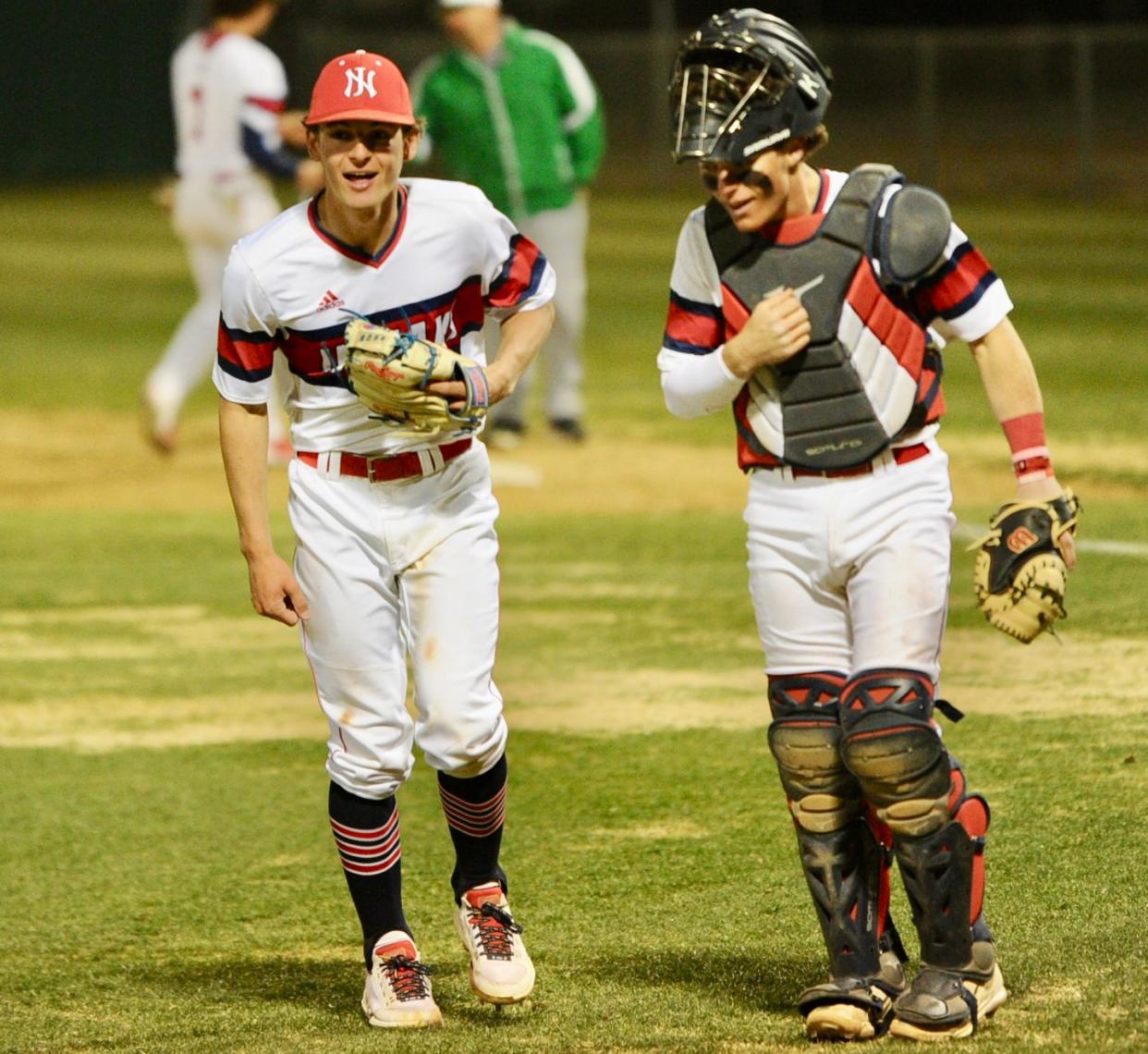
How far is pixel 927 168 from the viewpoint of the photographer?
112ft

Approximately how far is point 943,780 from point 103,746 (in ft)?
12.9

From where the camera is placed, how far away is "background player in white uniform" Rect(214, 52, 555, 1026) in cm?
475

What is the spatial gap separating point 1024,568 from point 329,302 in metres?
1.59

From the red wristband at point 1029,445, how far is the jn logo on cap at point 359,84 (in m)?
1.52

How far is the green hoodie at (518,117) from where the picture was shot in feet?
41.0

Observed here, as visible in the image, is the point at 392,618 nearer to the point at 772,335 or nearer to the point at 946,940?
the point at 772,335

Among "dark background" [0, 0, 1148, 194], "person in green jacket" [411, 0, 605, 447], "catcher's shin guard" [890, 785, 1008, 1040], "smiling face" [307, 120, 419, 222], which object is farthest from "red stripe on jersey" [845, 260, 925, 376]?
"dark background" [0, 0, 1148, 194]

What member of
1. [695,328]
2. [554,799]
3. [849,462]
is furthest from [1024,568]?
Result: [554,799]

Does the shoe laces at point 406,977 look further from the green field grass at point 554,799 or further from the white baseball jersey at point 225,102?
the white baseball jersey at point 225,102

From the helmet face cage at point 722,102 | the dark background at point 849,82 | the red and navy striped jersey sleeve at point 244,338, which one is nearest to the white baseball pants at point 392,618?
the red and navy striped jersey sleeve at point 244,338

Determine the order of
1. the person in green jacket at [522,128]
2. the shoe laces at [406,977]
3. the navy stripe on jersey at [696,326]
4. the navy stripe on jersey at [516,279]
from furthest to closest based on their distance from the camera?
the person in green jacket at [522,128], the navy stripe on jersey at [516,279], the shoe laces at [406,977], the navy stripe on jersey at [696,326]

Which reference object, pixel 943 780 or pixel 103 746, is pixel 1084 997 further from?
pixel 103 746

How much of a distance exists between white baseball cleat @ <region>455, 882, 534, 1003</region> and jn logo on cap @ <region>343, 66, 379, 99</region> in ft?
5.96

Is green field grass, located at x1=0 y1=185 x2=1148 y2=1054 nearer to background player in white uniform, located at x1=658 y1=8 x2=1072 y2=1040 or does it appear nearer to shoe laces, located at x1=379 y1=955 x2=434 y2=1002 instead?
shoe laces, located at x1=379 y1=955 x2=434 y2=1002
